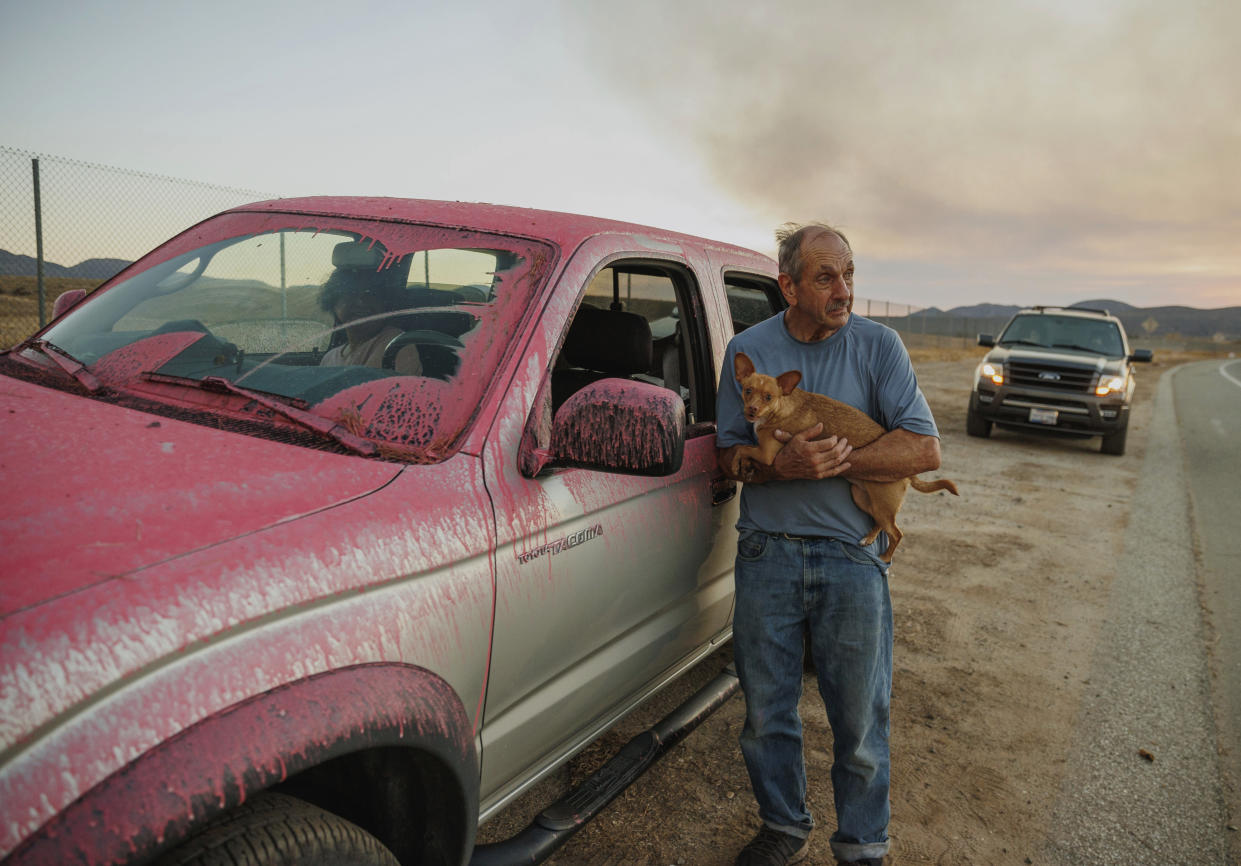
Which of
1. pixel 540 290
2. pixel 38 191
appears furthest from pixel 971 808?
pixel 38 191

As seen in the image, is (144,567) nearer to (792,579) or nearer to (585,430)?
(585,430)

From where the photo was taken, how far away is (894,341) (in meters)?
2.55

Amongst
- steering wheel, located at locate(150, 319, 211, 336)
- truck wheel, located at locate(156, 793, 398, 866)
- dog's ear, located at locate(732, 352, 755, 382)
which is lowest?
truck wheel, located at locate(156, 793, 398, 866)

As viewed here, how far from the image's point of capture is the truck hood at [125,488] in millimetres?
1172

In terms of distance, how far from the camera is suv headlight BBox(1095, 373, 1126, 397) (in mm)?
11008

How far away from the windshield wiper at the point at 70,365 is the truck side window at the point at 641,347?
1411 mm

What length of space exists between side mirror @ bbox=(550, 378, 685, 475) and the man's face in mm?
910

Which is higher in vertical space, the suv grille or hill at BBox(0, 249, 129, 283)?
hill at BBox(0, 249, 129, 283)

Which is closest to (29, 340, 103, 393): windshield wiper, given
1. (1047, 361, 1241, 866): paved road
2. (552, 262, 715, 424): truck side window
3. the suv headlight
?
(552, 262, 715, 424): truck side window

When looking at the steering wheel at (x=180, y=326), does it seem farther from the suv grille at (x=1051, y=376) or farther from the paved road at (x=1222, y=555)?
the suv grille at (x=1051, y=376)

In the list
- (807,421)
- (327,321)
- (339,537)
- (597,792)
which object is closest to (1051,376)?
(807,421)

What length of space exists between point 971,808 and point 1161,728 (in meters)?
1.31

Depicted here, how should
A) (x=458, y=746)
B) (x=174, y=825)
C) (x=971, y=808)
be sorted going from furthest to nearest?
(x=971, y=808)
(x=458, y=746)
(x=174, y=825)

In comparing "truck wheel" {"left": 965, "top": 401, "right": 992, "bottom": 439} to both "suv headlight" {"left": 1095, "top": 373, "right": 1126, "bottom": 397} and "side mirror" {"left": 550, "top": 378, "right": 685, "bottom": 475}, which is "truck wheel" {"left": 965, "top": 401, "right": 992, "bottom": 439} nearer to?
"suv headlight" {"left": 1095, "top": 373, "right": 1126, "bottom": 397}
